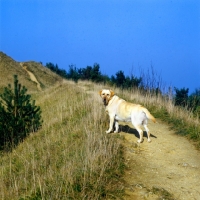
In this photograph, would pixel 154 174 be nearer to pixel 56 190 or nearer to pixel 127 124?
pixel 56 190

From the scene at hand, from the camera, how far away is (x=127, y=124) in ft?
34.3

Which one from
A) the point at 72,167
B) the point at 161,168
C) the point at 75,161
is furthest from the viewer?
the point at 161,168

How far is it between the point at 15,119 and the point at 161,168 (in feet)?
19.9

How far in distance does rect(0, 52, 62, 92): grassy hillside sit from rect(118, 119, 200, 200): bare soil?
3075 cm

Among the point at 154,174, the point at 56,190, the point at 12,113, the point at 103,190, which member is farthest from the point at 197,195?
the point at 12,113

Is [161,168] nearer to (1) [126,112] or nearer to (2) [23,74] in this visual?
(1) [126,112]

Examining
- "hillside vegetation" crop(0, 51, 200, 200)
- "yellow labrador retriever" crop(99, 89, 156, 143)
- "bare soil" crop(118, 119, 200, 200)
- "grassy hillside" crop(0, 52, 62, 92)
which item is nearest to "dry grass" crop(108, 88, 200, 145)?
"hillside vegetation" crop(0, 51, 200, 200)

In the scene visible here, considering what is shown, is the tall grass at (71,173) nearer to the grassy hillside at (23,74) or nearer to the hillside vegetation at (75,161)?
the hillside vegetation at (75,161)

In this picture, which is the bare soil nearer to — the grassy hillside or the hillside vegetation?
the hillside vegetation

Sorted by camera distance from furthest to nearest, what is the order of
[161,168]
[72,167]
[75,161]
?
[161,168] → [75,161] → [72,167]

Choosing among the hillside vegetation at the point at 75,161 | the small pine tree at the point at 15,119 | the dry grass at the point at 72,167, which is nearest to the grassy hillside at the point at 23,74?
the small pine tree at the point at 15,119

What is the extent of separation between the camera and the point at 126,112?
8.26 meters

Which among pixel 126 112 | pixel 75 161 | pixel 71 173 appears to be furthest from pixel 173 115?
pixel 71 173

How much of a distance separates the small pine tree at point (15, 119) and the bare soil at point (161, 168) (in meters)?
3.83
